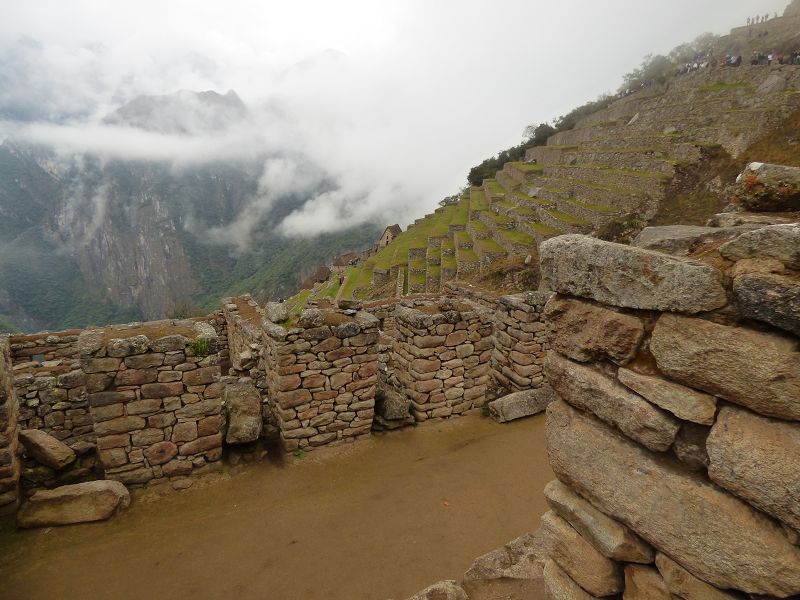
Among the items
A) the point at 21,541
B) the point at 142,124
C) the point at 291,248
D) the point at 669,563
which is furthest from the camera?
the point at 142,124

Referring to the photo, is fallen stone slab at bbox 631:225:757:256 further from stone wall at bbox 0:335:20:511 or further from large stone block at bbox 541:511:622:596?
stone wall at bbox 0:335:20:511

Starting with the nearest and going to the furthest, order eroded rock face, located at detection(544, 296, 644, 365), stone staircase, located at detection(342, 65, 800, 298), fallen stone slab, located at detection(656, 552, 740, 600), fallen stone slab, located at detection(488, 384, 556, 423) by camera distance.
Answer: fallen stone slab, located at detection(656, 552, 740, 600) < eroded rock face, located at detection(544, 296, 644, 365) < fallen stone slab, located at detection(488, 384, 556, 423) < stone staircase, located at detection(342, 65, 800, 298)

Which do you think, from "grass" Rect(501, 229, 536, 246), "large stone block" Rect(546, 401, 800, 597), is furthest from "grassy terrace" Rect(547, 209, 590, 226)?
"large stone block" Rect(546, 401, 800, 597)

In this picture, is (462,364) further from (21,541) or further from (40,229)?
(40,229)

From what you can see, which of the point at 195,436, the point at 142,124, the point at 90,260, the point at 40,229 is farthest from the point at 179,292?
the point at 195,436

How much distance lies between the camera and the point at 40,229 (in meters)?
102

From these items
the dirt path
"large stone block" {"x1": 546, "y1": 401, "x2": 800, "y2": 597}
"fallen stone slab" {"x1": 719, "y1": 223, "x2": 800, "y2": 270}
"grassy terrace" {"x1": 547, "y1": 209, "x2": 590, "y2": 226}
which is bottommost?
the dirt path

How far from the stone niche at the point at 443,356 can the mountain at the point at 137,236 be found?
267ft

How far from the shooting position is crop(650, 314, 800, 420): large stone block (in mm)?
1501

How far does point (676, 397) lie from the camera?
186 cm

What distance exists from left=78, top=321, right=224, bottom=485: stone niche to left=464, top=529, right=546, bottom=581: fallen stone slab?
369 cm

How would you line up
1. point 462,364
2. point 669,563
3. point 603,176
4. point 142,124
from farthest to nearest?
point 142,124 → point 603,176 → point 462,364 → point 669,563

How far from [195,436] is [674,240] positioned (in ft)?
18.4

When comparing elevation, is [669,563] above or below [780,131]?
below
